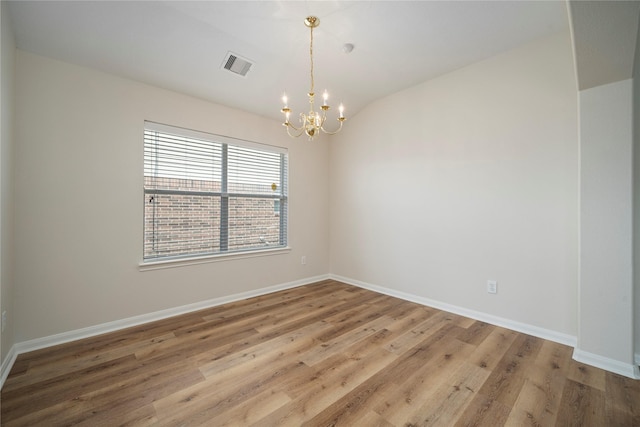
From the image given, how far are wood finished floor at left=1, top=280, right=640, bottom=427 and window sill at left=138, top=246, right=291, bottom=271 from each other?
2.00 ft

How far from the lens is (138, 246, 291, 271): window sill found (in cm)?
295

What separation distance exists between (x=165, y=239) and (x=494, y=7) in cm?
394

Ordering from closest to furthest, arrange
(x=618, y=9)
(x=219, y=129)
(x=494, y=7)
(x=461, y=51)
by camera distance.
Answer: (x=618, y=9) → (x=494, y=7) → (x=461, y=51) → (x=219, y=129)

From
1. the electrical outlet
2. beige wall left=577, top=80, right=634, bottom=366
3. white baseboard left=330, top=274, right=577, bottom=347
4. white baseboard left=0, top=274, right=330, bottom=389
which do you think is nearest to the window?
white baseboard left=0, top=274, right=330, bottom=389

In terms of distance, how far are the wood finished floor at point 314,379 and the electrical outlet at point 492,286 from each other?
0.38 meters

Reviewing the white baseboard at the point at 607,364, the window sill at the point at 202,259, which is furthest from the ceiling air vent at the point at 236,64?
the white baseboard at the point at 607,364

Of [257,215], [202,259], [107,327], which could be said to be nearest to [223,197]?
[257,215]

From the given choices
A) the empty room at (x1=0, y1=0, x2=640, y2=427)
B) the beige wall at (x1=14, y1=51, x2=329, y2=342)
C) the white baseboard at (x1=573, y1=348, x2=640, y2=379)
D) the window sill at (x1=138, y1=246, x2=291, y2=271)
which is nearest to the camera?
the empty room at (x1=0, y1=0, x2=640, y2=427)

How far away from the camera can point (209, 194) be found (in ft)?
11.3

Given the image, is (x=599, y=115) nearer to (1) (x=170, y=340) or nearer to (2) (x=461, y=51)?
(2) (x=461, y=51)

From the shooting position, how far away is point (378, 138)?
400 cm

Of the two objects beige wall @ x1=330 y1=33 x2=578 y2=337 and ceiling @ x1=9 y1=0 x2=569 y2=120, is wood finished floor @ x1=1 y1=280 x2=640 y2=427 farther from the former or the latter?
ceiling @ x1=9 y1=0 x2=569 y2=120

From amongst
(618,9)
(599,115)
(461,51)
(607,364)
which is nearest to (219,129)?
(461,51)

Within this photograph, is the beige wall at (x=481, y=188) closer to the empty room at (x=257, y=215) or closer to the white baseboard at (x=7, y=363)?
the empty room at (x=257, y=215)
